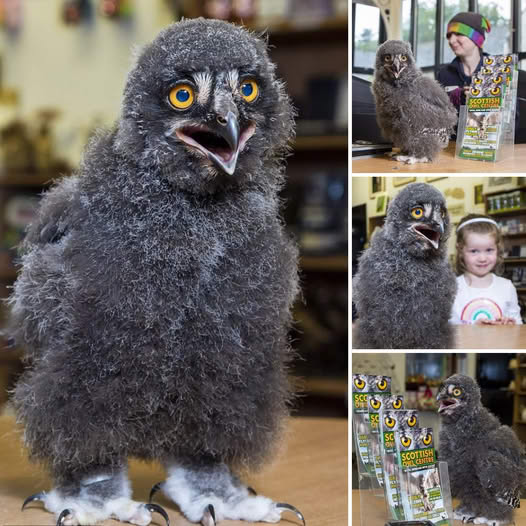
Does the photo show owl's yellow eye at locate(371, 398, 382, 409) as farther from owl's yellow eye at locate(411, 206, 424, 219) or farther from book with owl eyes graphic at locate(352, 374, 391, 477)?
owl's yellow eye at locate(411, 206, 424, 219)

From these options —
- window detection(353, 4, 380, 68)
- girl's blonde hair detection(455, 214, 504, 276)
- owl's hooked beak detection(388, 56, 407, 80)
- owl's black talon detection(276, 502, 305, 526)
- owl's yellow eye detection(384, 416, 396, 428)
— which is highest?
window detection(353, 4, 380, 68)

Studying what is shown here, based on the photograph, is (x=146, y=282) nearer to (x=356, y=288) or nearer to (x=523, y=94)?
(x=356, y=288)

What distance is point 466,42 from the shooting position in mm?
1194

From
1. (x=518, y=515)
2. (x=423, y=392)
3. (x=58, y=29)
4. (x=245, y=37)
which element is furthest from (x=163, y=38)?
(x=58, y=29)

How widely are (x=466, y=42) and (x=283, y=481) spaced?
34.1 inches

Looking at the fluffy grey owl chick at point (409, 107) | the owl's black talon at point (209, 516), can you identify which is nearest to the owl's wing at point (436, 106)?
the fluffy grey owl chick at point (409, 107)

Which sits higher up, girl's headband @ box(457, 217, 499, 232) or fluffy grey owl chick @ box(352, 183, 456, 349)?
girl's headband @ box(457, 217, 499, 232)

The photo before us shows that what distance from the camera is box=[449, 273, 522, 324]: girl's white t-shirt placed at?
4.12ft

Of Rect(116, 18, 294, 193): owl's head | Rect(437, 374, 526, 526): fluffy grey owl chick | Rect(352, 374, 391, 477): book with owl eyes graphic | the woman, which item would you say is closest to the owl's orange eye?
Rect(352, 374, 391, 477): book with owl eyes graphic

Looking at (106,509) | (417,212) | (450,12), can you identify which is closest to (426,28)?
(450,12)

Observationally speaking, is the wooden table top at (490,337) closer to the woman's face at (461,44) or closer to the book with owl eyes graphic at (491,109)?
the book with owl eyes graphic at (491,109)

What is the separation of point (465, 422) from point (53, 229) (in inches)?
28.5

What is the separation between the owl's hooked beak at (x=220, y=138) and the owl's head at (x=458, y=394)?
49 centimetres

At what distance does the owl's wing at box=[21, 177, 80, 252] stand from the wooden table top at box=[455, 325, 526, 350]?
2.05 ft
